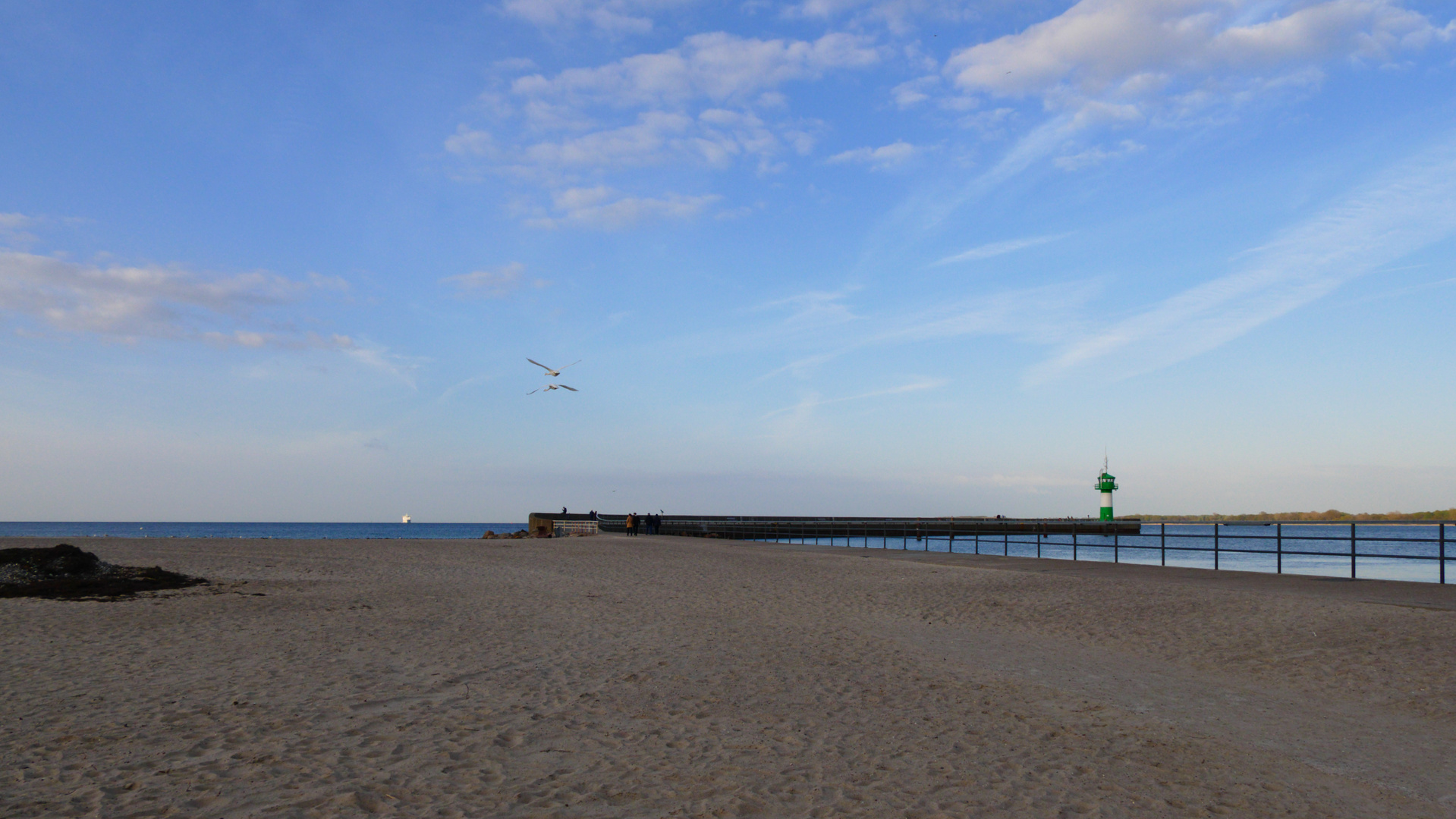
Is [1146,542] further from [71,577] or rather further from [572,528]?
[71,577]

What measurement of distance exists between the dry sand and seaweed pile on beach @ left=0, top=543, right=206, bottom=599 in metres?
0.94

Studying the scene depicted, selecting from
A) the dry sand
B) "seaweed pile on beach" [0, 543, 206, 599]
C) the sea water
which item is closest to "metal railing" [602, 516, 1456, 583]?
the sea water

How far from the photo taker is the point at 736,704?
26.8ft

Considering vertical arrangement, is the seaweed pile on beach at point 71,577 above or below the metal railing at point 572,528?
above

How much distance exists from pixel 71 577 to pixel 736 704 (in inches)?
588

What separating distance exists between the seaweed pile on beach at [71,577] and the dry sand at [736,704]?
37.1 inches

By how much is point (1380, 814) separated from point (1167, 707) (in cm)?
280

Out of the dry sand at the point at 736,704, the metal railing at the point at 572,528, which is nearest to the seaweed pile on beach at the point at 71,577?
the dry sand at the point at 736,704

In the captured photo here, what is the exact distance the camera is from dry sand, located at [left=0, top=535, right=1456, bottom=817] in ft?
18.6

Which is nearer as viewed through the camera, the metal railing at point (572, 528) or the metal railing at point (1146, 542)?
the metal railing at point (1146, 542)

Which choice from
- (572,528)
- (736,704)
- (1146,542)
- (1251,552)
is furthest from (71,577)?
(1146,542)

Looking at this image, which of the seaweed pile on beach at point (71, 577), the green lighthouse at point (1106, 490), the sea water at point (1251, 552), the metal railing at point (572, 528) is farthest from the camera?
the green lighthouse at point (1106, 490)

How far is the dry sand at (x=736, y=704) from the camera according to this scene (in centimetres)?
566

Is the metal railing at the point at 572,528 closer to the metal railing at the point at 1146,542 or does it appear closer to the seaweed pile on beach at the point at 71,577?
the metal railing at the point at 1146,542
